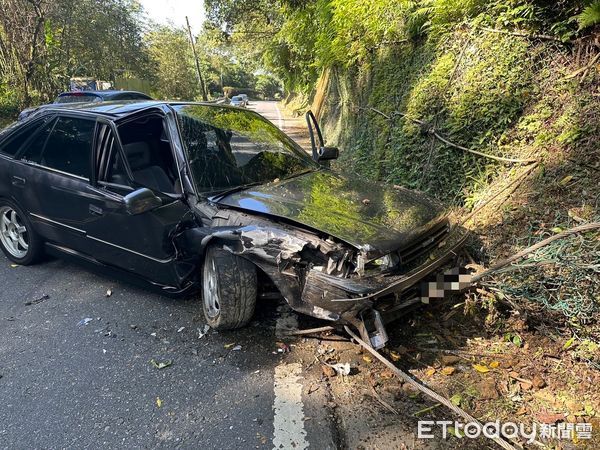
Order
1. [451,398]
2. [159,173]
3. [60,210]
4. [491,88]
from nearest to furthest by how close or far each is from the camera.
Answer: [451,398], [159,173], [60,210], [491,88]

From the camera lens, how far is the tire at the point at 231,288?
3080 mm

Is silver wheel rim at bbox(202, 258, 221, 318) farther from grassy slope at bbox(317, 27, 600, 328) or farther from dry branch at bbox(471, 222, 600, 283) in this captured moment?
grassy slope at bbox(317, 27, 600, 328)

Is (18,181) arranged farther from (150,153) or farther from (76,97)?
(76,97)

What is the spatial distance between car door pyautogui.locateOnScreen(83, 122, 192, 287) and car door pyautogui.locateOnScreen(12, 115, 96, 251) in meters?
0.15

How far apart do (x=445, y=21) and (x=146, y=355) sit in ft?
17.6

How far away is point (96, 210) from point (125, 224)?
1.22ft

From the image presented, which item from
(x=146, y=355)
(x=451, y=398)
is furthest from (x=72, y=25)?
(x=451, y=398)

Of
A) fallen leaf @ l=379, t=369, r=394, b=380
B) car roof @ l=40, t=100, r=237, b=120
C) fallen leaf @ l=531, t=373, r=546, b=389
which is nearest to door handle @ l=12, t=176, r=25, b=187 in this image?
car roof @ l=40, t=100, r=237, b=120

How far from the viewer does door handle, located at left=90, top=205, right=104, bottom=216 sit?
12.1ft

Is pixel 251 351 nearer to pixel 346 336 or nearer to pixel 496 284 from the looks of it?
pixel 346 336

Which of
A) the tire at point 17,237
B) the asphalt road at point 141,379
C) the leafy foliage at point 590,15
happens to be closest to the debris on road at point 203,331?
the asphalt road at point 141,379

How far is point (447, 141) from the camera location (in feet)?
17.0

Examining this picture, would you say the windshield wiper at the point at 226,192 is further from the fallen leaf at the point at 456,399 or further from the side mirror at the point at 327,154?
the fallen leaf at the point at 456,399

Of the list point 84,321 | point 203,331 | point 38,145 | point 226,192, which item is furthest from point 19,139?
point 203,331
